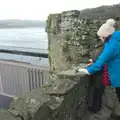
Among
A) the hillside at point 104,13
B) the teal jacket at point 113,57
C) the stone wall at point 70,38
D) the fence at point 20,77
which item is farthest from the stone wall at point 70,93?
the fence at point 20,77

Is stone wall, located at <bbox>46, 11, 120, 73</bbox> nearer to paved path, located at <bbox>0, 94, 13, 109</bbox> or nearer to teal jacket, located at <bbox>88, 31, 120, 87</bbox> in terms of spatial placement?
teal jacket, located at <bbox>88, 31, 120, 87</bbox>

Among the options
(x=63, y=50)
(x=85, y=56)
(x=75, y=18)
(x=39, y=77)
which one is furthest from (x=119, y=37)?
(x=39, y=77)

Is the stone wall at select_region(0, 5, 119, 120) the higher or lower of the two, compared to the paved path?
higher

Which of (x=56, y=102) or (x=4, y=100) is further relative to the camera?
(x=4, y=100)

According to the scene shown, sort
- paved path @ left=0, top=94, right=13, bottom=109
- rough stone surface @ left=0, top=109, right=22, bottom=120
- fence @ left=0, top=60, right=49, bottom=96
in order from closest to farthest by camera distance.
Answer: rough stone surface @ left=0, top=109, right=22, bottom=120 < fence @ left=0, top=60, right=49, bottom=96 < paved path @ left=0, top=94, right=13, bottom=109

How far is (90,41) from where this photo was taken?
5.01m

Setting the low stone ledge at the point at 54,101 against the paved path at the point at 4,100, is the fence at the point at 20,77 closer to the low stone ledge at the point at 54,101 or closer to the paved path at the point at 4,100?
the paved path at the point at 4,100

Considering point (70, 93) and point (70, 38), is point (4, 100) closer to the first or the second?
point (70, 38)

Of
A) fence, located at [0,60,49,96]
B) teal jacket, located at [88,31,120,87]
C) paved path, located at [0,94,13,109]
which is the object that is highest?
teal jacket, located at [88,31,120,87]

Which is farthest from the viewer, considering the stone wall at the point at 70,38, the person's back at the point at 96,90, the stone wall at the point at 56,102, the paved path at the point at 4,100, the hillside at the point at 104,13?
the paved path at the point at 4,100

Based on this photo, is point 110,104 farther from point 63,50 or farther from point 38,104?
point 63,50

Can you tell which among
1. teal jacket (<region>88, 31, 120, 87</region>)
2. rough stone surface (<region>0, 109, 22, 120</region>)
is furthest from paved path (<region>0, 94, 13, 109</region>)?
rough stone surface (<region>0, 109, 22, 120</region>)

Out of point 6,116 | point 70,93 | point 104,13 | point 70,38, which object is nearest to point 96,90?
point 70,93

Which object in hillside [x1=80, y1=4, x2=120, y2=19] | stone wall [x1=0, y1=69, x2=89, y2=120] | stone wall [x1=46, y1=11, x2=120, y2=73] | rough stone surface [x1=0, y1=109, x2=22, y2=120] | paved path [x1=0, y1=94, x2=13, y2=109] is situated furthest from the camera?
paved path [x1=0, y1=94, x2=13, y2=109]
